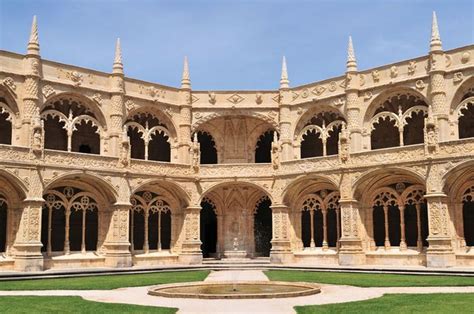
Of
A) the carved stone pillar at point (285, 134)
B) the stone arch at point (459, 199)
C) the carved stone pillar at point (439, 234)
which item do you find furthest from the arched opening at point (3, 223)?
the stone arch at point (459, 199)

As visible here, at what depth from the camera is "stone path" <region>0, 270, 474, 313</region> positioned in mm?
15352

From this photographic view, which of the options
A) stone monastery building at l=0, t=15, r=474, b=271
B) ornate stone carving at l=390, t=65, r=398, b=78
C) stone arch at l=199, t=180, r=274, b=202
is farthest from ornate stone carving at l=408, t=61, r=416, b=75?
stone arch at l=199, t=180, r=274, b=202

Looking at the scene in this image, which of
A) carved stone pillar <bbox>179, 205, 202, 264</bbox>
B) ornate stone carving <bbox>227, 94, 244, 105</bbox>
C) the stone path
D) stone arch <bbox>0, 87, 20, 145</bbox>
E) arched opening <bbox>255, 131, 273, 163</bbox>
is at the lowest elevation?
the stone path

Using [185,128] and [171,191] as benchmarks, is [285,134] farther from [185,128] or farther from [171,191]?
[171,191]

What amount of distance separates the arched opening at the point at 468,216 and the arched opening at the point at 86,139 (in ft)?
73.2

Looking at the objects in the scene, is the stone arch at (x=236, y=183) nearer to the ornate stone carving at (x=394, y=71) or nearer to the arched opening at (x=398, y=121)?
the arched opening at (x=398, y=121)

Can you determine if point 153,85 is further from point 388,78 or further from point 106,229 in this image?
point 388,78

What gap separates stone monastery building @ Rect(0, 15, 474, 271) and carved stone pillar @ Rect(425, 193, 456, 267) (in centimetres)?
7

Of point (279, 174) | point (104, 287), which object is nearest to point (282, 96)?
point (279, 174)

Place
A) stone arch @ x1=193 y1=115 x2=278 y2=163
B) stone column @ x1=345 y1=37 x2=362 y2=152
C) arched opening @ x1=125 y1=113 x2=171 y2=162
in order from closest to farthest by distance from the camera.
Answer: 1. stone column @ x1=345 y1=37 x2=362 y2=152
2. arched opening @ x1=125 y1=113 x2=171 y2=162
3. stone arch @ x1=193 y1=115 x2=278 y2=163

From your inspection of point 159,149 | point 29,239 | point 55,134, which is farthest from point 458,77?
point 29,239

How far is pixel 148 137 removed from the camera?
1535 inches

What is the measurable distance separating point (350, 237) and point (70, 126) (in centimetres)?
1745

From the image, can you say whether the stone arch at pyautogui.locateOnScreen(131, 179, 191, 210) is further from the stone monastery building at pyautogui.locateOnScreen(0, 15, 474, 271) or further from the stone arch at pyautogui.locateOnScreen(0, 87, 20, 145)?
the stone arch at pyautogui.locateOnScreen(0, 87, 20, 145)
